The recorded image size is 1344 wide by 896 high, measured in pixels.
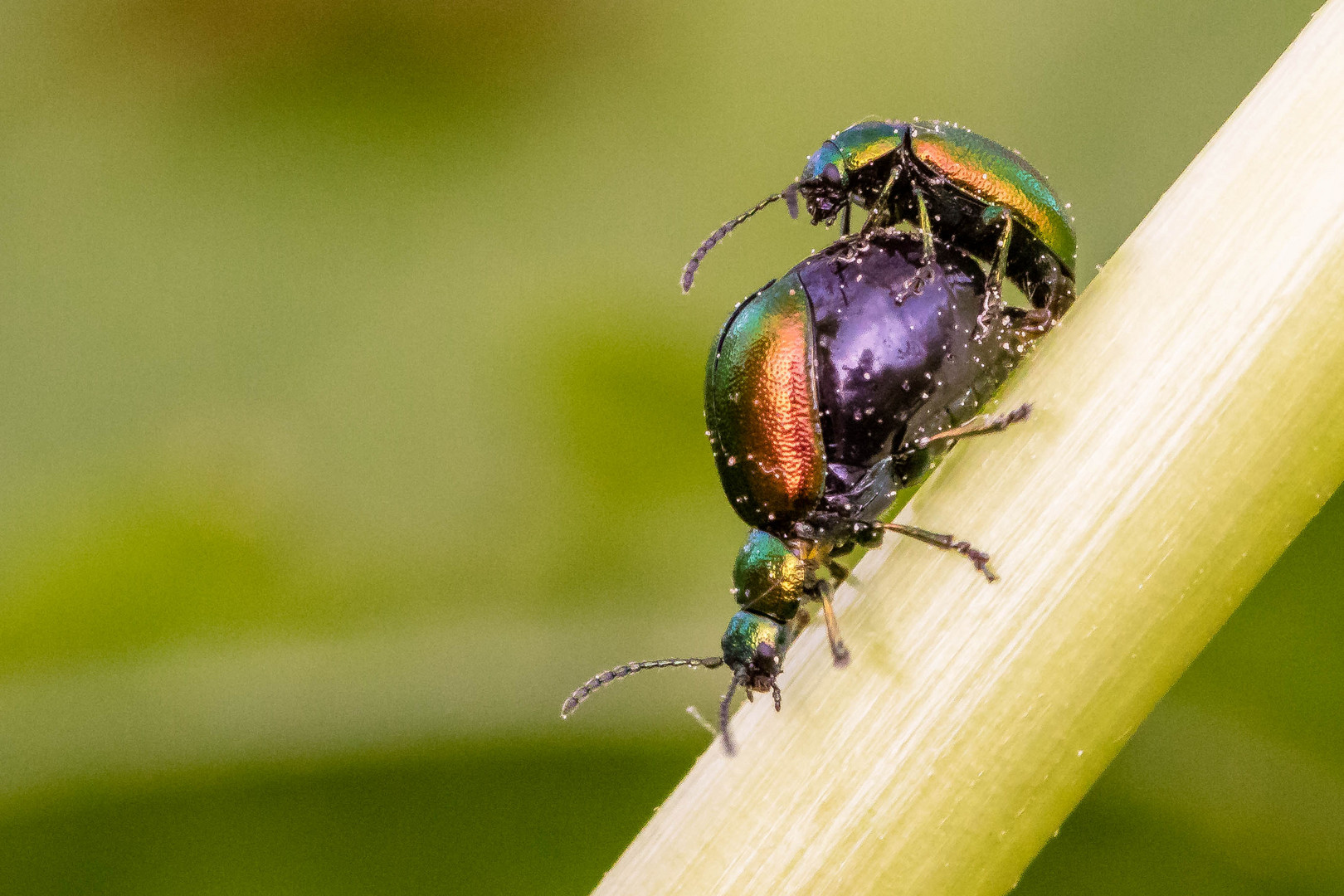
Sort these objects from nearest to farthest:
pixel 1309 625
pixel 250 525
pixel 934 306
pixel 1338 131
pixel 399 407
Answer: pixel 1338 131, pixel 934 306, pixel 1309 625, pixel 250 525, pixel 399 407

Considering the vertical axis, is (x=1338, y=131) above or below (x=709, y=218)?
above

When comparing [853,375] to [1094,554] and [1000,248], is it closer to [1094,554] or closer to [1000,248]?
[1000,248]

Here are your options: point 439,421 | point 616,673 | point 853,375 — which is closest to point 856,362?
point 853,375

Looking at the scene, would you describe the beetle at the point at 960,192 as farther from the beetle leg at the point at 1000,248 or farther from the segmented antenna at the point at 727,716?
the segmented antenna at the point at 727,716

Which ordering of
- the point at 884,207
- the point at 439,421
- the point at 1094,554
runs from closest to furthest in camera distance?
1. the point at 1094,554
2. the point at 884,207
3. the point at 439,421

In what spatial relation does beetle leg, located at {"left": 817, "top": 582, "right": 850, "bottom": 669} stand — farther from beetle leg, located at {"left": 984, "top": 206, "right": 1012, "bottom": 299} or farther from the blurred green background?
the blurred green background

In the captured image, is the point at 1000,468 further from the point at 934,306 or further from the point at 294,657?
the point at 294,657

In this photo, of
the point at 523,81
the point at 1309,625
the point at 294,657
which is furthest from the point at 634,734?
the point at 523,81
